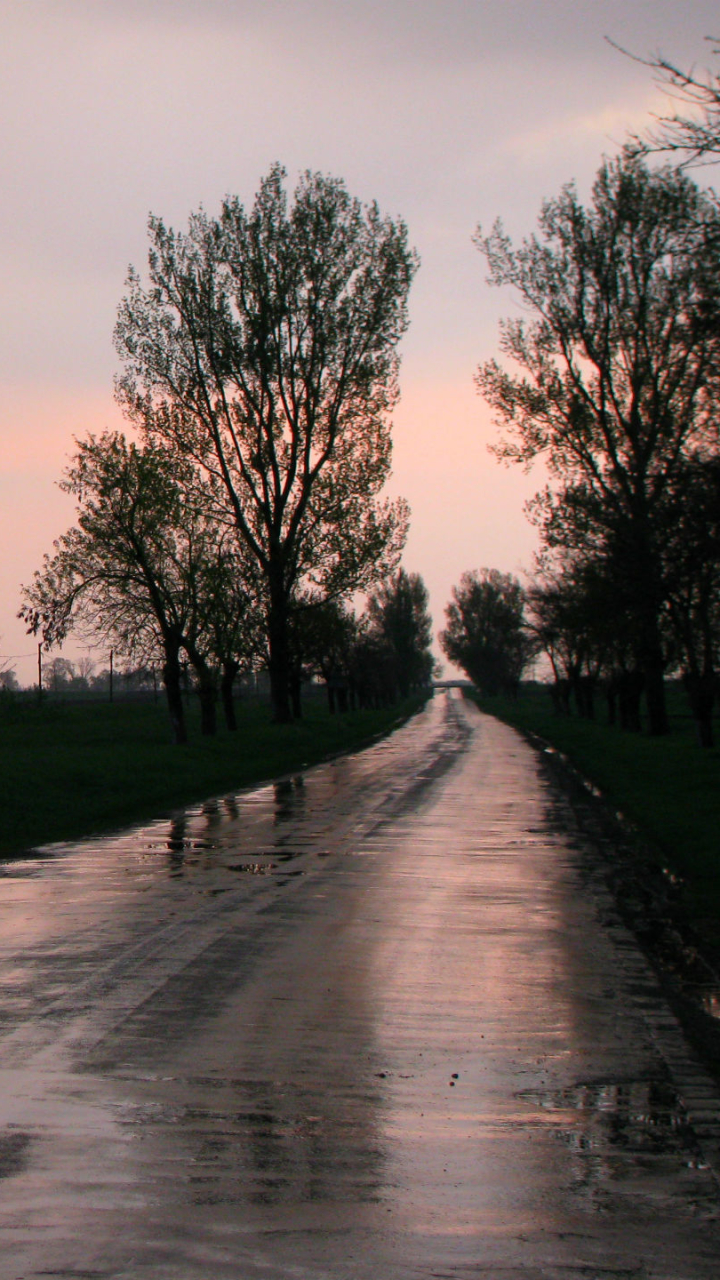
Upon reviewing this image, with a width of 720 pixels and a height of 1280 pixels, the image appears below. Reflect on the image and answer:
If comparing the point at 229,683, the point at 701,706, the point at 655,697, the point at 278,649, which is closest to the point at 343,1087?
the point at 701,706

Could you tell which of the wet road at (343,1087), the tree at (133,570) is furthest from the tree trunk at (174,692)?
the wet road at (343,1087)

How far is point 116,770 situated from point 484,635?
5192 inches

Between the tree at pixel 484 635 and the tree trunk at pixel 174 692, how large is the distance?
8703 centimetres

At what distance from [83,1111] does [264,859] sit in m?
9.53

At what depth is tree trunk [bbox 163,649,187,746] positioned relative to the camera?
134 feet

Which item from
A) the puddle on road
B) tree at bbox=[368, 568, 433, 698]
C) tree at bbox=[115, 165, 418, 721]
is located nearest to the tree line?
tree at bbox=[115, 165, 418, 721]

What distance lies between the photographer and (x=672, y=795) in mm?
22891

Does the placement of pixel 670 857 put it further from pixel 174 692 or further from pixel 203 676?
pixel 203 676

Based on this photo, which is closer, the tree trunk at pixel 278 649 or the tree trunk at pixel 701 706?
the tree trunk at pixel 701 706

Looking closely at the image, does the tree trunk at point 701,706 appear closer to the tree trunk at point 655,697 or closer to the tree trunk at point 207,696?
the tree trunk at point 655,697

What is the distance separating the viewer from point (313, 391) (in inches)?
1773

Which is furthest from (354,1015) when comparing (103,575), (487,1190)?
(103,575)

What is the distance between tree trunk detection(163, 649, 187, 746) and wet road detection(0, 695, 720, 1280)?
88.6 ft

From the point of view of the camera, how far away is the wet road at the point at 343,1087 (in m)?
4.69
